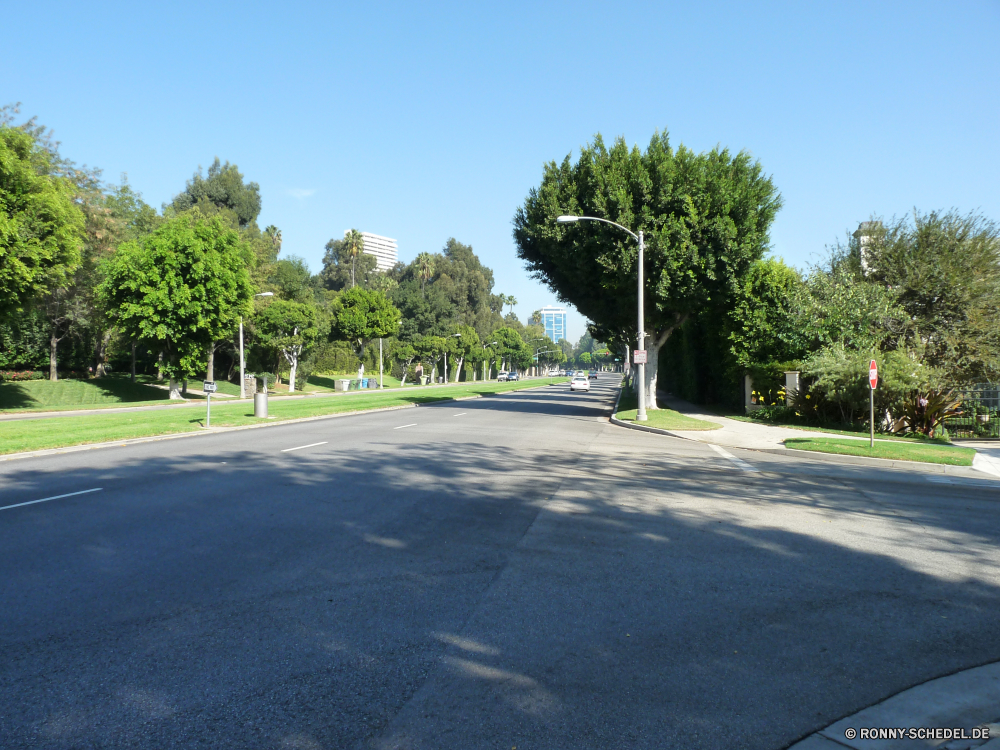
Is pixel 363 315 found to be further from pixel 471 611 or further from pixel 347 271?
pixel 471 611

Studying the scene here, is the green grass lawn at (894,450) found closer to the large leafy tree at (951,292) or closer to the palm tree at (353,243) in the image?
the large leafy tree at (951,292)

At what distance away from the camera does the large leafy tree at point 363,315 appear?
7256cm

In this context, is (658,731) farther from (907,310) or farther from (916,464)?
(907,310)

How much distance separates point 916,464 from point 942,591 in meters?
9.15

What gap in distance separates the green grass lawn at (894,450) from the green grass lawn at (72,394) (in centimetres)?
3538

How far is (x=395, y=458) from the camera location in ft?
43.2

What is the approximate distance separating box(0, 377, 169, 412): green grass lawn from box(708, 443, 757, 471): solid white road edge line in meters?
33.2

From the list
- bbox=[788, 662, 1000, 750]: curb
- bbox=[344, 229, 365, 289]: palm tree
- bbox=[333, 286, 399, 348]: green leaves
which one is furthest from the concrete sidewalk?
bbox=[344, 229, 365, 289]: palm tree

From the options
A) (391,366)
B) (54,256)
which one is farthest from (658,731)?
(391,366)

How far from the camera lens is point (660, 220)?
25.6 m

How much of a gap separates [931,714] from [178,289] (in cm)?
4260

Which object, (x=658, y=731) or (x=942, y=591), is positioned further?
(x=942, y=591)

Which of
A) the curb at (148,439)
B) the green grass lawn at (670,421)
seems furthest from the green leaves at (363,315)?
the green grass lawn at (670,421)

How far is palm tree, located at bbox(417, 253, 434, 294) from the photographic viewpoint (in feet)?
373
